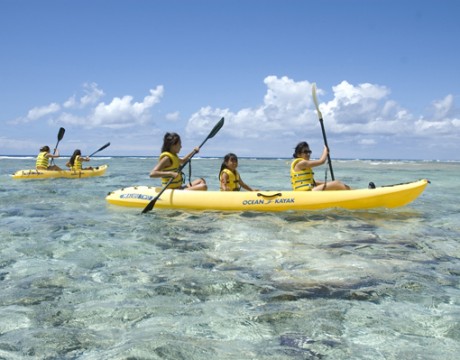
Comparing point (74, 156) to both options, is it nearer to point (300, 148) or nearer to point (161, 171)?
point (161, 171)

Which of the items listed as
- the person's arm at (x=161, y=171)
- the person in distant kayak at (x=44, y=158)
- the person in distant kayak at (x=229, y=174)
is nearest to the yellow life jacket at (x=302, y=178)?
the person in distant kayak at (x=229, y=174)

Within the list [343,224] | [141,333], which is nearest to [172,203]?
[343,224]

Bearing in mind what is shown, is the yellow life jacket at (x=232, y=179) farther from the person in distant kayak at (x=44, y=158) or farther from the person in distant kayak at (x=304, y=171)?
the person in distant kayak at (x=44, y=158)

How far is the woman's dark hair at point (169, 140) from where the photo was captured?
9445 mm

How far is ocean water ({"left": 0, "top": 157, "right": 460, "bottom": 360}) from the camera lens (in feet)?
9.62

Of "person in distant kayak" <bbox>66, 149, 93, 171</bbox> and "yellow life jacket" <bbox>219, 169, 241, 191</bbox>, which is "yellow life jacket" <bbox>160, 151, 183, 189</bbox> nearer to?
"yellow life jacket" <bbox>219, 169, 241, 191</bbox>

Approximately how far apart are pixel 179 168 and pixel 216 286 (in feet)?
18.7

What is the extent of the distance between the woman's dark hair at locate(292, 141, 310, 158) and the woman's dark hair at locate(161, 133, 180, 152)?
8.64 feet

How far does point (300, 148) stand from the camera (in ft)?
29.7

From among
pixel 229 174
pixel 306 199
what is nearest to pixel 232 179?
pixel 229 174

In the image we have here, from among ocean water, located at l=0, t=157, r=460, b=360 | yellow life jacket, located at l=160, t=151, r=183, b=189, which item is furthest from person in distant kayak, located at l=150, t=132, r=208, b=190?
ocean water, located at l=0, t=157, r=460, b=360

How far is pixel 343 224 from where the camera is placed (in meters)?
7.55

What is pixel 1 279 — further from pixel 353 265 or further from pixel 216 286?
pixel 353 265

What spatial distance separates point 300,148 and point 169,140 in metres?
2.90
